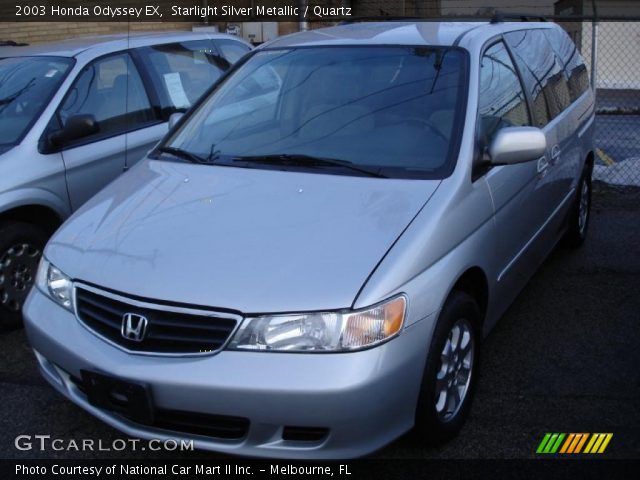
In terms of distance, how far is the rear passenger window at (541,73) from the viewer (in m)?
4.52

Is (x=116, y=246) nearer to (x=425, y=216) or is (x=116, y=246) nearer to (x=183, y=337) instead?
(x=183, y=337)

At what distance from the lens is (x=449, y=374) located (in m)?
3.19

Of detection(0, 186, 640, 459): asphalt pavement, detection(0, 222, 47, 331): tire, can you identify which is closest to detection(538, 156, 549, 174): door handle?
detection(0, 186, 640, 459): asphalt pavement

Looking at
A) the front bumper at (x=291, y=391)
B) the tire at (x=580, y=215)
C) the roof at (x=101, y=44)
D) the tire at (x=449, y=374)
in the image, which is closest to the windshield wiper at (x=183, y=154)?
the front bumper at (x=291, y=391)

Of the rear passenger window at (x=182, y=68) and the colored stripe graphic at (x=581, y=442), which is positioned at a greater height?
the rear passenger window at (x=182, y=68)

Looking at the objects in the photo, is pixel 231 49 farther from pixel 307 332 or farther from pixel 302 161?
pixel 307 332

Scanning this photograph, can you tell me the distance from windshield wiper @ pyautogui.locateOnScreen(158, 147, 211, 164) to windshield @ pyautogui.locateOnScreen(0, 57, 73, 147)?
1.16m

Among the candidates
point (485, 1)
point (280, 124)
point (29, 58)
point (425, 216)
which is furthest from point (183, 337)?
point (485, 1)

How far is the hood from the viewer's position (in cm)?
276

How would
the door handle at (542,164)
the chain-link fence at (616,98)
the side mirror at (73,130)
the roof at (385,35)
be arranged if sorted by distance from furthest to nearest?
the chain-link fence at (616,98), the side mirror at (73,130), the door handle at (542,164), the roof at (385,35)

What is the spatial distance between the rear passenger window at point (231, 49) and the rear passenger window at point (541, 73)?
243 centimetres

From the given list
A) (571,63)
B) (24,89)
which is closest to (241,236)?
(24,89)

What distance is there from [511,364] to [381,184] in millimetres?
1373

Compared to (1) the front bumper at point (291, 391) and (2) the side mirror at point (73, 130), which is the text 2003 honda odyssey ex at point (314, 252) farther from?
(2) the side mirror at point (73, 130)
